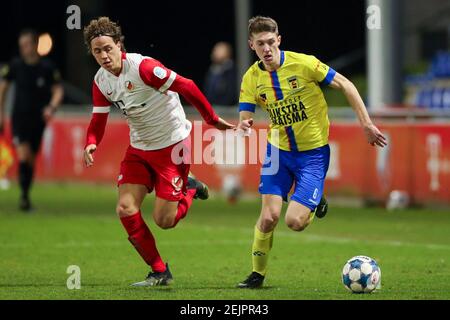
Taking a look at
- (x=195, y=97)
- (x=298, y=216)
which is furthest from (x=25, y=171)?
(x=298, y=216)

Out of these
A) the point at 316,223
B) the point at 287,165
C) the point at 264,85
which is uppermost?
the point at 264,85

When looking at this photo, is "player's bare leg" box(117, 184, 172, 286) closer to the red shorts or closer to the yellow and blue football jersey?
the red shorts

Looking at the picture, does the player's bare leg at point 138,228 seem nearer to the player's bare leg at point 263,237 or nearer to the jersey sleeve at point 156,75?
the player's bare leg at point 263,237

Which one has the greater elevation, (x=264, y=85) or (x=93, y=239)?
(x=264, y=85)

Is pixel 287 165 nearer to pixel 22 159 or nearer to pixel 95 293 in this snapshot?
pixel 95 293

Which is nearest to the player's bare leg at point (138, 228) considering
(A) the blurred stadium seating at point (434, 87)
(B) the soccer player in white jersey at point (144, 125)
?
(B) the soccer player in white jersey at point (144, 125)

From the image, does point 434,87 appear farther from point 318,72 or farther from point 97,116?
point 97,116

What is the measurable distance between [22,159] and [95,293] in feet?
28.5

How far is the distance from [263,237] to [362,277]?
3.36ft

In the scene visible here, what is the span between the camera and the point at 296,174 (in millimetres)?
10664

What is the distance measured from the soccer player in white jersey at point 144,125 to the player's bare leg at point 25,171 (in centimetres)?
774

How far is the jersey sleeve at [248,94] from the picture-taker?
34.8 ft
